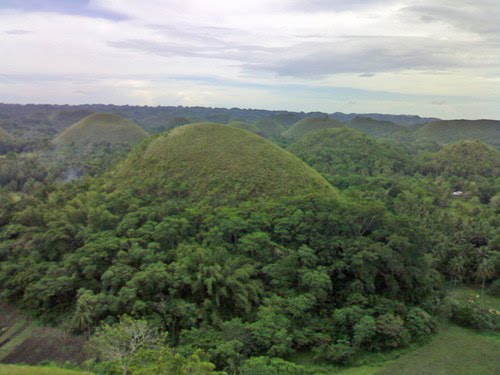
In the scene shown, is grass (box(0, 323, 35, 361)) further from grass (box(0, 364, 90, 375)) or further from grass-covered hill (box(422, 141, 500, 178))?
grass-covered hill (box(422, 141, 500, 178))

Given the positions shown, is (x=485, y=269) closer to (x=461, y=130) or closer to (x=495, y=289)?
(x=495, y=289)

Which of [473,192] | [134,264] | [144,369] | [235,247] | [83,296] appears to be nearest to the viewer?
[144,369]

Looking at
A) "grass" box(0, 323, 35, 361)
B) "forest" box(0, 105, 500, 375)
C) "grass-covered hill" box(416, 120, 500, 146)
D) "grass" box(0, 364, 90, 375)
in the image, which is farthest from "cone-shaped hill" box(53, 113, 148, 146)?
"grass-covered hill" box(416, 120, 500, 146)

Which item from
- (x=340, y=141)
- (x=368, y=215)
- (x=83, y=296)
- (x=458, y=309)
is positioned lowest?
(x=458, y=309)

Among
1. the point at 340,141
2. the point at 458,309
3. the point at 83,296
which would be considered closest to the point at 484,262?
the point at 458,309

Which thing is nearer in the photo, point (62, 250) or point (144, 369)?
point (144, 369)

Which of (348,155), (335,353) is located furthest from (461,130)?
(335,353)

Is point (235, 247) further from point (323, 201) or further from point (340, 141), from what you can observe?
point (340, 141)

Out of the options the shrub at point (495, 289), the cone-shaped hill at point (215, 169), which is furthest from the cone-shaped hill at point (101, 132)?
the shrub at point (495, 289)
